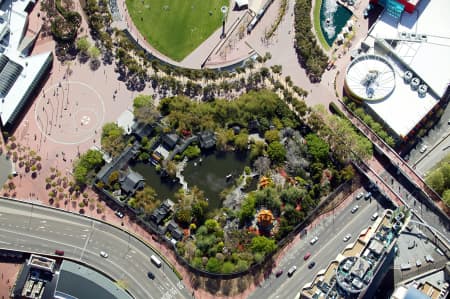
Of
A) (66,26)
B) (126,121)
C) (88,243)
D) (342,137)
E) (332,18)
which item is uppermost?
(66,26)

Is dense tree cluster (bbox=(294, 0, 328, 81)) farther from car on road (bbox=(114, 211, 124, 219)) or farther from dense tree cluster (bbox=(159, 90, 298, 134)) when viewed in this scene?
car on road (bbox=(114, 211, 124, 219))

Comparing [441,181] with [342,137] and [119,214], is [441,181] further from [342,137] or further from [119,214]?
[119,214]

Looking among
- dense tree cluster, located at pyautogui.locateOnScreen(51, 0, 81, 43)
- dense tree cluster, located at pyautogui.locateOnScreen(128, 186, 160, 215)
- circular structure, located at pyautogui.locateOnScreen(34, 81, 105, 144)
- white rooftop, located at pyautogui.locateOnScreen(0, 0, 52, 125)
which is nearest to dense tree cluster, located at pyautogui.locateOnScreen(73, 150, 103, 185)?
circular structure, located at pyautogui.locateOnScreen(34, 81, 105, 144)

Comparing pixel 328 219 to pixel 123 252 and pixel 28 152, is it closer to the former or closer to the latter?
pixel 123 252

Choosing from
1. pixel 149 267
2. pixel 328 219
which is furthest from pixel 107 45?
pixel 328 219

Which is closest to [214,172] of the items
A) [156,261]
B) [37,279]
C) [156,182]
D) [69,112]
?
[156,182]

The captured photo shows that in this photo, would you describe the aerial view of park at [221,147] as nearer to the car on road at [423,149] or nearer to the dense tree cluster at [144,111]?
the car on road at [423,149]

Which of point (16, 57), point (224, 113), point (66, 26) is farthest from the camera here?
point (66, 26)
